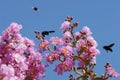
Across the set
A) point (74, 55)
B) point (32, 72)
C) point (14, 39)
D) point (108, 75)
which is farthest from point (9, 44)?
point (108, 75)

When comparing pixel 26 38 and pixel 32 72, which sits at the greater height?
→ pixel 26 38

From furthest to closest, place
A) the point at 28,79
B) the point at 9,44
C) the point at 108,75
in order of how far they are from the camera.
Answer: the point at 108,75, the point at 28,79, the point at 9,44

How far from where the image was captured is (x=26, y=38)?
24.5ft

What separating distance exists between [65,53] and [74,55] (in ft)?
0.79

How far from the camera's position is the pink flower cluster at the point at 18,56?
641 cm

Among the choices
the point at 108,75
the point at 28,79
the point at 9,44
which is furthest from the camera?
the point at 108,75

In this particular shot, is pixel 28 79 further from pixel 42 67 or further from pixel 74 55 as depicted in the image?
pixel 74 55

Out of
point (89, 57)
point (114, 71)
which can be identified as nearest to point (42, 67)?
point (89, 57)

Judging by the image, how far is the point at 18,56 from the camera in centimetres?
647

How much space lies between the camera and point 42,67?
7.44m

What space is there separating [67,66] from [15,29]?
114 centimetres

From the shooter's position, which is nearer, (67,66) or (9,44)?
(9,44)

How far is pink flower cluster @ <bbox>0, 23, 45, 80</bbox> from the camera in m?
6.41

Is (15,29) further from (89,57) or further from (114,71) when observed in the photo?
(114,71)
